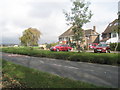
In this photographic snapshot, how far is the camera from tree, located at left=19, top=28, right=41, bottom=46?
240 ft

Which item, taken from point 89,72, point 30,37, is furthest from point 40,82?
point 30,37

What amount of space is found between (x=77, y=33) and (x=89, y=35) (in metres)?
42.7

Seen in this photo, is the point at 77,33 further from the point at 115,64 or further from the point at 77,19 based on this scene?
the point at 115,64

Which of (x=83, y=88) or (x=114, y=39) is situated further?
(x=114, y=39)

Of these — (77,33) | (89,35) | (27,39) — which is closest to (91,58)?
(77,33)

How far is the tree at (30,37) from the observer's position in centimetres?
7325

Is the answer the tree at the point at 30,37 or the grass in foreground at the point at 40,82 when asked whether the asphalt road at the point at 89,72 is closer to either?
the grass in foreground at the point at 40,82

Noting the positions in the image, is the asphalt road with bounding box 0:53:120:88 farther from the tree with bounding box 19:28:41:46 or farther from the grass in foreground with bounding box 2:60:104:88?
the tree with bounding box 19:28:41:46

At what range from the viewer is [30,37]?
7412 centimetres

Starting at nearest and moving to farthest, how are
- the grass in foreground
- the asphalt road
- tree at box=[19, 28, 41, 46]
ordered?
the grass in foreground
the asphalt road
tree at box=[19, 28, 41, 46]

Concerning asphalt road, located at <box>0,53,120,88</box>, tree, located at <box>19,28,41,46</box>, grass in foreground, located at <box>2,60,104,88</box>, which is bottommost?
asphalt road, located at <box>0,53,120,88</box>

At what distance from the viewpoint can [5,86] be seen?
5.06 m

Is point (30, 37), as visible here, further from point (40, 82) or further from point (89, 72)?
point (40, 82)

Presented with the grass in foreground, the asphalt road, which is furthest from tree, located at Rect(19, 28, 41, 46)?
the grass in foreground
